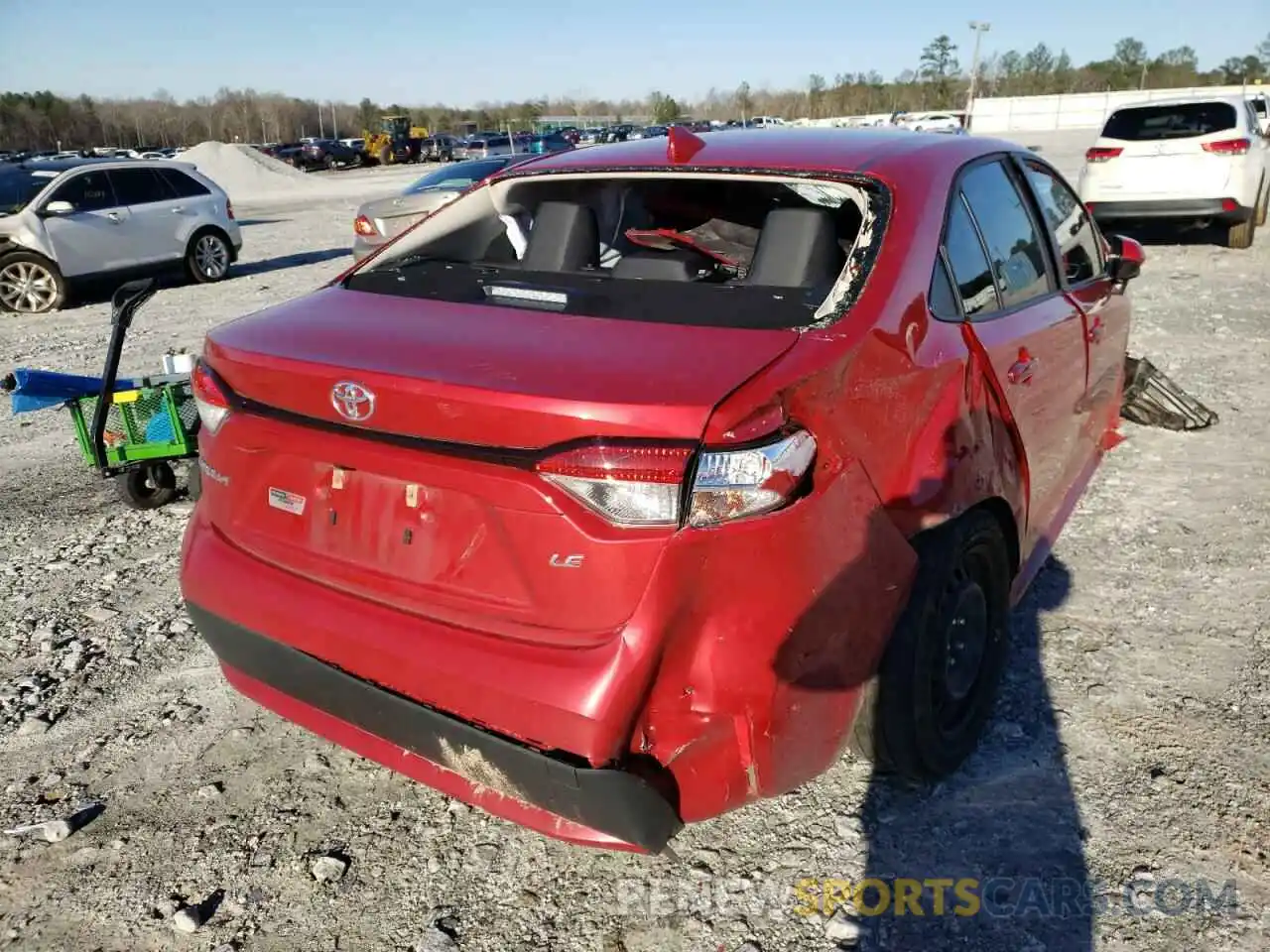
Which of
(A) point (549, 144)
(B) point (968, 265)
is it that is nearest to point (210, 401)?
(B) point (968, 265)

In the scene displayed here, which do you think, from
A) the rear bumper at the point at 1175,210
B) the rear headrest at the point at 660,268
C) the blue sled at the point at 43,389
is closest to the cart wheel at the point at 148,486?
the blue sled at the point at 43,389

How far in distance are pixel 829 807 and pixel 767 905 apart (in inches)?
16.0

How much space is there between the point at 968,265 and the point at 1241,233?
11.9m

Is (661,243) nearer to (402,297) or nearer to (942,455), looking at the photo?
(402,297)

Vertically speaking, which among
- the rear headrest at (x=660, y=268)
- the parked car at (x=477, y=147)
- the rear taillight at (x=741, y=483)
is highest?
the rear headrest at (x=660, y=268)

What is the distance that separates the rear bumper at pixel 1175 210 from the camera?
38.4ft

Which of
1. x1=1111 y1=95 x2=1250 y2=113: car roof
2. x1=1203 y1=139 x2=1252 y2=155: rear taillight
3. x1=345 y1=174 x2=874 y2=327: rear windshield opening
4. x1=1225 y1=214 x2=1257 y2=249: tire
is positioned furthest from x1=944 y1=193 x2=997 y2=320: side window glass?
x1=1225 y1=214 x2=1257 y2=249: tire

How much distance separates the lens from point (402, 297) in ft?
8.63

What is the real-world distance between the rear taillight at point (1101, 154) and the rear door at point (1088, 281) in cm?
918

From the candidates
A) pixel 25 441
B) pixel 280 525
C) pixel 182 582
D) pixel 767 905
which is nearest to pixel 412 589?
pixel 280 525

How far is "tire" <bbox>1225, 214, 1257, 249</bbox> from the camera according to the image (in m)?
12.3

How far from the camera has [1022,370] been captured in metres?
2.93

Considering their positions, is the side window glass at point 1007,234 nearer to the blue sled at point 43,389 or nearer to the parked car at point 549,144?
the blue sled at point 43,389

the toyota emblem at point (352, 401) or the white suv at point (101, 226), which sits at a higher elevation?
the toyota emblem at point (352, 401)
